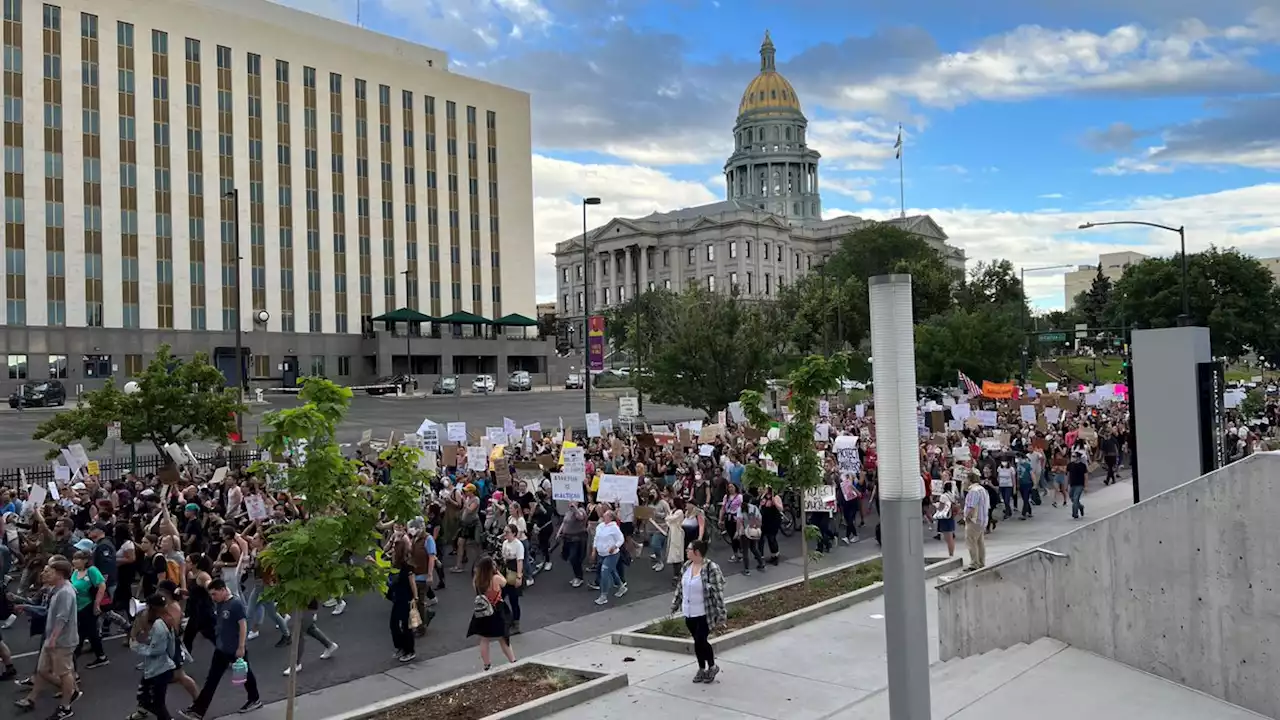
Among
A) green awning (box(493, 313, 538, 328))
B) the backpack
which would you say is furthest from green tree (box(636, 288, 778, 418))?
green awning (box(493, 313, 538, 328))

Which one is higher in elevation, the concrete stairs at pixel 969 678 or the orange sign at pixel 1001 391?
the orange sign at pixel 1001 391

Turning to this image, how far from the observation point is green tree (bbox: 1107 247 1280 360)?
7512 cm

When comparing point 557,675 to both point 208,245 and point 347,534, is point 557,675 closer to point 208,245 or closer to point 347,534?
point 347,534

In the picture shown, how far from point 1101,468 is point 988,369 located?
894 inches

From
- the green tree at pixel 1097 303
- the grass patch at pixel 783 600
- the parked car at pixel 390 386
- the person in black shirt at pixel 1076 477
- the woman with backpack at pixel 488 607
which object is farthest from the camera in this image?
the green tree at pixel 1097 303

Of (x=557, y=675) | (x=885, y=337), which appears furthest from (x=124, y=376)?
(x=885, y=337)

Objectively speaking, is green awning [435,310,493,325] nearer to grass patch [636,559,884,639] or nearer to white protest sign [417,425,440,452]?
white protest sign [417,425,440,452]

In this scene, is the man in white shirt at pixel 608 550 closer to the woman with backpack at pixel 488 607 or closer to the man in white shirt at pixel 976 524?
the woman with backpack at pixel 488 607

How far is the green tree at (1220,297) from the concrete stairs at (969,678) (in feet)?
239

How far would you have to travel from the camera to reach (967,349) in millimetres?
52969

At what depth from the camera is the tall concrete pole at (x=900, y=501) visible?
609 centimetres

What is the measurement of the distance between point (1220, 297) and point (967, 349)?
3666 cm

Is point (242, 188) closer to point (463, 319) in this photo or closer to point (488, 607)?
point (463, 319)

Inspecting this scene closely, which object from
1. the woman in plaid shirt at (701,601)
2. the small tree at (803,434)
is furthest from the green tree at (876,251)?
the woman in plaid shirt at (701,601)
